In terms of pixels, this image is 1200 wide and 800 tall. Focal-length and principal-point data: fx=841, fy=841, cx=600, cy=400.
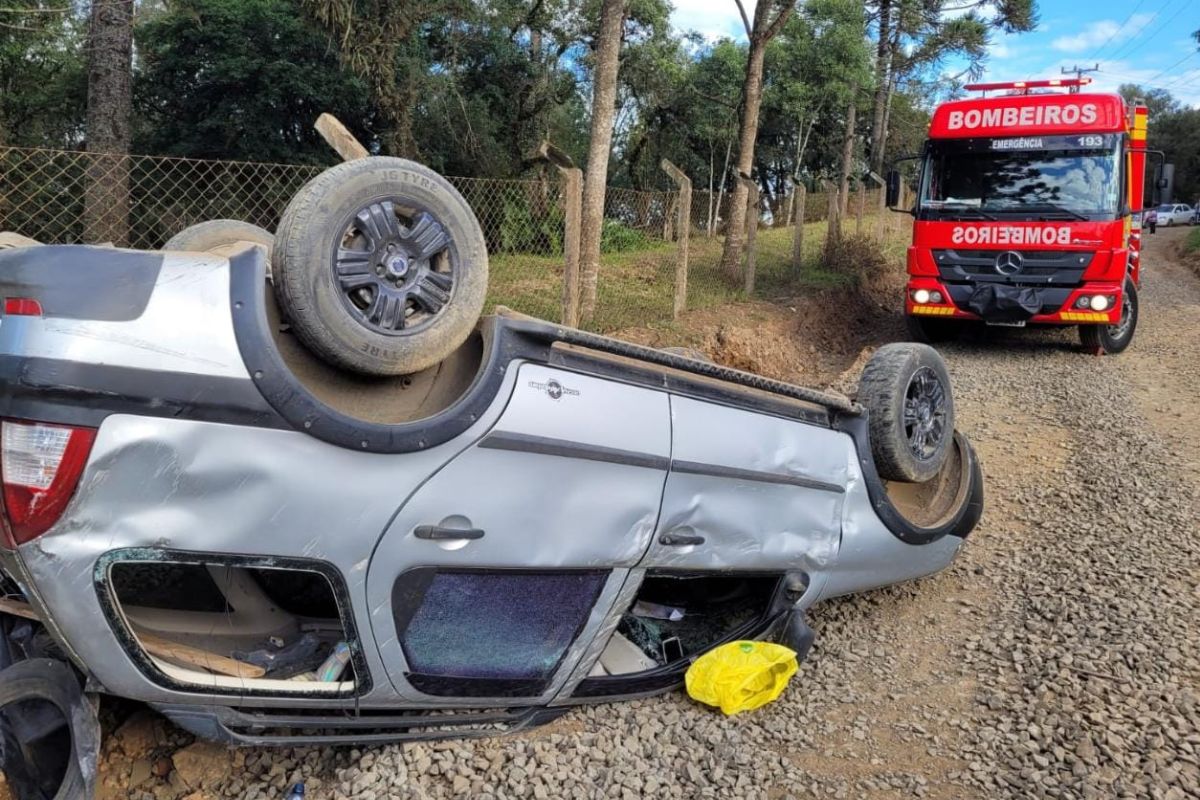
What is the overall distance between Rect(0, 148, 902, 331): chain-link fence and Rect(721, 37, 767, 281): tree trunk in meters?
0.19

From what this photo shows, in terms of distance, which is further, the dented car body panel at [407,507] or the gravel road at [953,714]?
the gravel road at [953,714]

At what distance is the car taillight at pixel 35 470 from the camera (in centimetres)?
187

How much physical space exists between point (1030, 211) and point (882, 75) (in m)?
20.8

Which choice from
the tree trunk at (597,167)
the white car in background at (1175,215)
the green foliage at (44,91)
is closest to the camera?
the tree trunk at (597,167)

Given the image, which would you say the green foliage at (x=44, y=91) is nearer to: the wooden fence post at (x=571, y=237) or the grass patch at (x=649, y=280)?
the grass patch at (x=649, y=280)

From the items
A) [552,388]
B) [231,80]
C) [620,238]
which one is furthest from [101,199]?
[231,80]

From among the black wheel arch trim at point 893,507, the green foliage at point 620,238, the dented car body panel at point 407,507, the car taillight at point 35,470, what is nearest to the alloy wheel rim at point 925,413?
the black wheel arch trim at point 893,507

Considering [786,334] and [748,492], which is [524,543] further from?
[786,334]

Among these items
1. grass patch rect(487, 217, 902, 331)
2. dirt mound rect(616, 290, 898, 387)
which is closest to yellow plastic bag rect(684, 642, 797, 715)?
grass patch rect(487, 217, 902, 331)

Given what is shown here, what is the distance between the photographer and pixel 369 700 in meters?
2.43

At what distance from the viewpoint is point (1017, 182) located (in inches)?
367

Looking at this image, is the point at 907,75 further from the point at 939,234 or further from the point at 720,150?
the point at 939,234

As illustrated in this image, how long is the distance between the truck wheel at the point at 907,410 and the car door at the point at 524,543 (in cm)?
120

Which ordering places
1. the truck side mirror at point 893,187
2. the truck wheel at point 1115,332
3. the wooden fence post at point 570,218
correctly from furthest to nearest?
the truck side mirror at point 893,187 → the truck wheel at point 1115,332 → the wooden fence post at point 570,218
